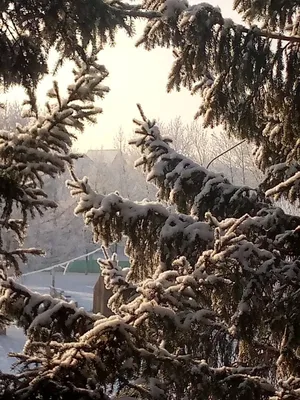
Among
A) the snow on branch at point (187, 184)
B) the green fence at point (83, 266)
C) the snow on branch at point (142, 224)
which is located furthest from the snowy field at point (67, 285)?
the snow on branch at point (142, 224)

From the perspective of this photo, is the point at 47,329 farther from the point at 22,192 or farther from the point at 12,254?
the point at 22,192

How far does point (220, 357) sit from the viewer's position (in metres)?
3.79

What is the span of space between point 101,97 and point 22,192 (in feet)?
3.27

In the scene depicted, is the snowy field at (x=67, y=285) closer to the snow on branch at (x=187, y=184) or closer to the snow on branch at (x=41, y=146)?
the snow on branch at (x=187, y=184)

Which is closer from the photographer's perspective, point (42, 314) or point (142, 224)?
point (42, 314)

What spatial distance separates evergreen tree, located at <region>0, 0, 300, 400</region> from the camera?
102 inches

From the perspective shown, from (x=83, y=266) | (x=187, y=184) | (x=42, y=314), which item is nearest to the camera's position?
Result: (x=42, y=314)

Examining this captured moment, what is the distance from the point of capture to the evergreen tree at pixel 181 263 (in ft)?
8.47

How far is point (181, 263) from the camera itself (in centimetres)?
282

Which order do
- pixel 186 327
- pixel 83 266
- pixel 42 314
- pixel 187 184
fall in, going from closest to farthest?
pixel 186 327, pixel 42 314, pixel 187 184, pixel 83 266

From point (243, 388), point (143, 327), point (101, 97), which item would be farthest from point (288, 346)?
point (101, 97)

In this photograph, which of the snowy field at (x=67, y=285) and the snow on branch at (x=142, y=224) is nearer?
the snow on branch at (x=142, y=224)

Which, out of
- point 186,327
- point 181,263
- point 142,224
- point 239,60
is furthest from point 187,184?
point 186,327

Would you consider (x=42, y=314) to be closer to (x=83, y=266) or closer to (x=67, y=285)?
(x=67, y=285)
